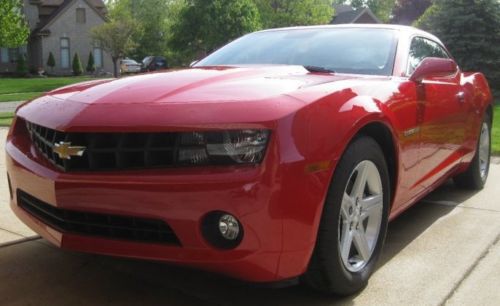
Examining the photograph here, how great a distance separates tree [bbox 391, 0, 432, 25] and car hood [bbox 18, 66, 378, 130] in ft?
200

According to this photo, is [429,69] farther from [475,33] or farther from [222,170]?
[475,33]

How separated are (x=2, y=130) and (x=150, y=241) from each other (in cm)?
769

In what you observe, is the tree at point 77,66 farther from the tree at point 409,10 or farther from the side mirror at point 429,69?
the side mirror at point 429,69

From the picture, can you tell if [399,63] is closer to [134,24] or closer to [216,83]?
[216,83]

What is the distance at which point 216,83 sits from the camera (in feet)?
9.34

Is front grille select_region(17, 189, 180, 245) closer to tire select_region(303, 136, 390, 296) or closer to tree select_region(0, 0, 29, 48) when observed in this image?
tire select_region(303, 136, 390, 296)

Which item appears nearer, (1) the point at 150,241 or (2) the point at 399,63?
(1) the point at 150,241

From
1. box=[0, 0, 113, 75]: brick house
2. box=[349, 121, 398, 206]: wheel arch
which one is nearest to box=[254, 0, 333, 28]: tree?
box=[0, 0, 113, 75]: brick house

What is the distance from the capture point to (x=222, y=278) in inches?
121

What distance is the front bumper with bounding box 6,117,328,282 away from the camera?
2.29 metres

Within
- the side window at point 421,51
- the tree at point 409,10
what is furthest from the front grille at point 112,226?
the tree at point 409,10

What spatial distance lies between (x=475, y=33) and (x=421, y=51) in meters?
13.0

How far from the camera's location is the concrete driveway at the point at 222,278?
9.29 ft

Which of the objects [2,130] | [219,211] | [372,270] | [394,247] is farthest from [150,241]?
[2,130]
